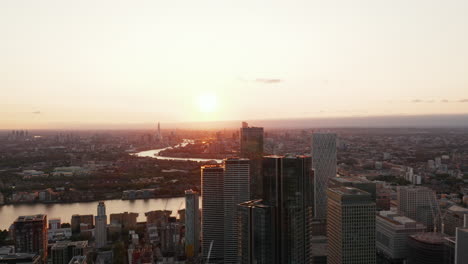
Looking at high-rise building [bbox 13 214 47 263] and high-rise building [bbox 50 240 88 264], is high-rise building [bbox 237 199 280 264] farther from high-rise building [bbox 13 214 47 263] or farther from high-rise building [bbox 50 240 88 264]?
high-rise building [bbox 13 214 47 263]

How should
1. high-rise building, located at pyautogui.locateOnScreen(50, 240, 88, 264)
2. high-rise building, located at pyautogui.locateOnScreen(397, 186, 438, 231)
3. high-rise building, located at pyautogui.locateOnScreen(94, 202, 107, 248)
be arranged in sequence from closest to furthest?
high-rise building, located at pyautogui.locateOnScreen(50, 240, 88, 264), high-rise building, located at pyautogui.locateOnScreen(94, 202, 107, 248), high-rise building, located at pyautogui.locateOnScreen(397, 186, 438, 231)

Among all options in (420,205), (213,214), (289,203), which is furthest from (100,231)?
(420,205)

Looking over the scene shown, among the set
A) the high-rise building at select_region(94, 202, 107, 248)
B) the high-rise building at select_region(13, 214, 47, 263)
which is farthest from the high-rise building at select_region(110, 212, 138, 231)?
the high-rise building at select_region(13, 214, 47, 263)

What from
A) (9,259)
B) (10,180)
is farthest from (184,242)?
(10,180)

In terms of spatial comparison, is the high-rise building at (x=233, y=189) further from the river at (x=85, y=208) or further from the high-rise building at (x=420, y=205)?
the high-rise building at (x=420, y=205)

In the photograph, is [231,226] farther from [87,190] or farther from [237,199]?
[87,190]
